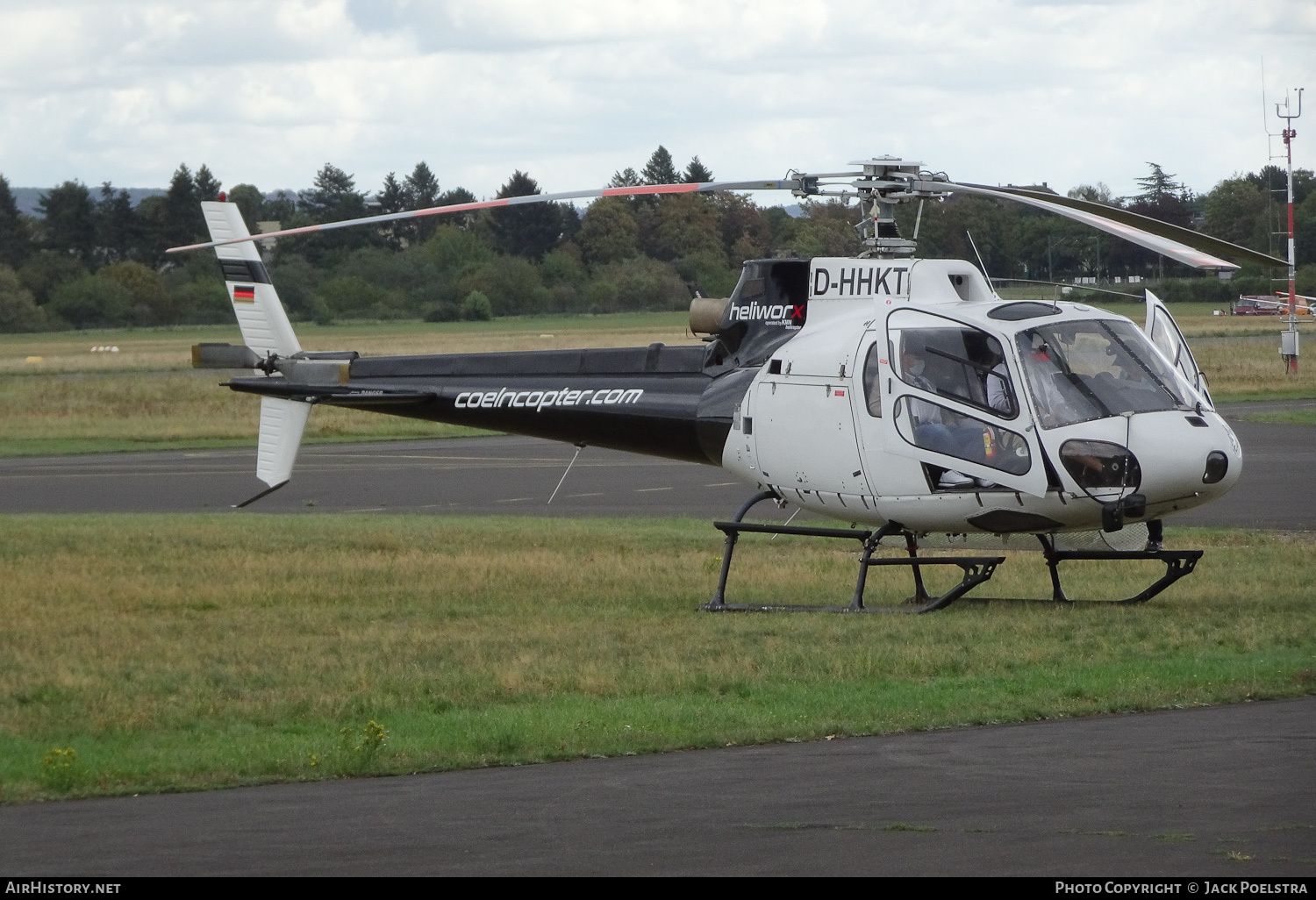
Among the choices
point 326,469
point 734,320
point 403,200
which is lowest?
point 326,469

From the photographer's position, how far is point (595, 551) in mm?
18469

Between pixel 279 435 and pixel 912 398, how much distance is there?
7.59m

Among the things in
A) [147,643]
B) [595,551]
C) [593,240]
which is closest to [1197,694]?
[147,643]

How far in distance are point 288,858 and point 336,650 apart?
571 cm

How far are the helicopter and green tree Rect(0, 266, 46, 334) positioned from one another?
8267cm

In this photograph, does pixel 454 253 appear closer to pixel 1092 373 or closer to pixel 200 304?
pixel 200 304

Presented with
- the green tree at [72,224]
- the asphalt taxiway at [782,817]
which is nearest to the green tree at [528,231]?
the green tree at [72,224]

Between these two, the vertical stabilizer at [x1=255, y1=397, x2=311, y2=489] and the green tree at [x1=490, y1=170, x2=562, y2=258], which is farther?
the green tree at [x1=490, y1=170, x2=562, y2=258]

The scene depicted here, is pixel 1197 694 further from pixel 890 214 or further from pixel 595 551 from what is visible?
pixel 595 551

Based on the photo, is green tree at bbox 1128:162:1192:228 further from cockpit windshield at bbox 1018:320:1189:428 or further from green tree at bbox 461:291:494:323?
green tree at bbox 461:291:494:323

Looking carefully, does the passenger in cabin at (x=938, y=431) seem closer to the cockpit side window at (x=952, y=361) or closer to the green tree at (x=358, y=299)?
the cockpit side window at (x=952, y=361)

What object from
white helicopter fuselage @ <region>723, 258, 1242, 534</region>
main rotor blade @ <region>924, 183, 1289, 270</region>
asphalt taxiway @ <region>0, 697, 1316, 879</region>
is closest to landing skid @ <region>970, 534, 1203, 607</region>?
white helicopter fuselage @ <region>723, 258, 1242, 534</region>

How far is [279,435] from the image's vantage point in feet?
57.5

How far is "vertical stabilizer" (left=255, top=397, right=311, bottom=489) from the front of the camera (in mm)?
17469
